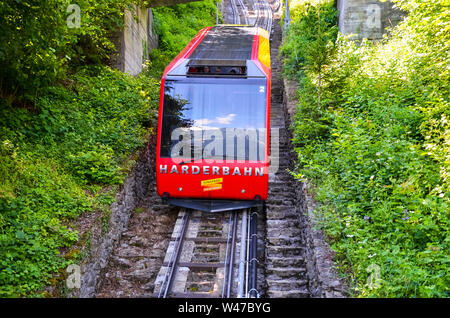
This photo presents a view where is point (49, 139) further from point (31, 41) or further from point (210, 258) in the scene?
point (210, 258)

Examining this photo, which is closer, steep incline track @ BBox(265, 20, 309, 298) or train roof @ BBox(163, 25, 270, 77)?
steep incline track @ BBox(265, 20, 309, 298)

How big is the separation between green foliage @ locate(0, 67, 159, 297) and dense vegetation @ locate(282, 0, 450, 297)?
4.90 meters

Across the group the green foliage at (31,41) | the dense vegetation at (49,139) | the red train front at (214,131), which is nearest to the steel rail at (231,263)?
the red train front at (214,131)

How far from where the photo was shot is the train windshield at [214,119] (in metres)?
9.39

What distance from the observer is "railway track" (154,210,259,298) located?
7812mm

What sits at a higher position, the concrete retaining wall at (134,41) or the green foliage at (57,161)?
the concrete retaining wall at (134,41)

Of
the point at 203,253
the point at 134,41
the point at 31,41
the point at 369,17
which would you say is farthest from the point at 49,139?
the point at 369,17

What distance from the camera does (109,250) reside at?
8.79m

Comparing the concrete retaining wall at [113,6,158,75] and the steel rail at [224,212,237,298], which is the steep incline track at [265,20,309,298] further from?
the concrete retaining wall at [113,6,158,75]

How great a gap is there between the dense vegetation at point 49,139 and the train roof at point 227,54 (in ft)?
9.05

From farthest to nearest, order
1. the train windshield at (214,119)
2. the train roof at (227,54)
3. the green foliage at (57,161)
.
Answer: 1. the train roof at (227,54)
2. the train windshield at (214,119)
3. the green foliage at (57,161)

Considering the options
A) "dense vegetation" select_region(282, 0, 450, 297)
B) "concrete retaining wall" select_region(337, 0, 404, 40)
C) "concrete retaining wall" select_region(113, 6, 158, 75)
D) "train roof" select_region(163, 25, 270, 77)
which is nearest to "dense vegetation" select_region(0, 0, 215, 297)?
"concrete retaining wall" select_region(113, 6, 158, 75)

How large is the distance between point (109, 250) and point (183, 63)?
15.4ft

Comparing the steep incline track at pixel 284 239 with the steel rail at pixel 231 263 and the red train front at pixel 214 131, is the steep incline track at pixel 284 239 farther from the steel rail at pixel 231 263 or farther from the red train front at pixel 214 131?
the red train front at pixel 214 131
